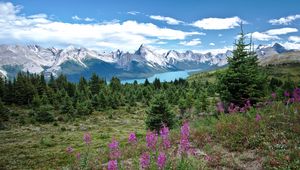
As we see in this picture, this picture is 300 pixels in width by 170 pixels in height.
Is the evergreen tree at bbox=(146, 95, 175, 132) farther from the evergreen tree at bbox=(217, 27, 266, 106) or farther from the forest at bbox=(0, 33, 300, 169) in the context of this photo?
the evergreen tree at bbox=(217, 27, 266, 106)

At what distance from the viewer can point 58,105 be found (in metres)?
67.4

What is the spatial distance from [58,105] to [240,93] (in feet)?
182

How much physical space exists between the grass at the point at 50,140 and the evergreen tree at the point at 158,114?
492 cm

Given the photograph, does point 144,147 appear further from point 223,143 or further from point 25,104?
point 25,104

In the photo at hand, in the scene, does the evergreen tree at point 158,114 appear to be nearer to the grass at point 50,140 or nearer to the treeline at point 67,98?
the grass at point 50,140

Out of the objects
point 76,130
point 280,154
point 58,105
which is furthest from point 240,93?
point 58,105

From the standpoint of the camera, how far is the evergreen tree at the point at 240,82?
2128 centimetres

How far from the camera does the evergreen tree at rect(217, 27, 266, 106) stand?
2128 cm

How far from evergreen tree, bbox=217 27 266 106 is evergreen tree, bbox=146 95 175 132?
Result: 703cm

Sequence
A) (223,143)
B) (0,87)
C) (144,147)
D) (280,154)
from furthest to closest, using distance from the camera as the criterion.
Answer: (0,87)
(144,147)
(223,143)
(280,154)

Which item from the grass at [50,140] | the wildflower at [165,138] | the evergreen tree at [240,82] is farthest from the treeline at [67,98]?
the wildflower at [165,138]

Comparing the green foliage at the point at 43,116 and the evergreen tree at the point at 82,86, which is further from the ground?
the evergreen tree at the point at 82,86

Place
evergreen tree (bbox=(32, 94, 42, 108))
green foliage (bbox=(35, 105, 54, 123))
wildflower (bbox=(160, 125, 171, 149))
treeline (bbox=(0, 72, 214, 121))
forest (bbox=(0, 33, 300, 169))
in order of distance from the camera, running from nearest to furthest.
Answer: wildflower (bbox=(160, 125, 171, 149)) → forest (bbox=(0, 33, 300, 169)) → green foliage (bbox=(35, 105, 54, 123)) → treeline (bbox=(0, 72, 214, 121)) → evergreen tree (bbox=(32, 94, 42, 108))

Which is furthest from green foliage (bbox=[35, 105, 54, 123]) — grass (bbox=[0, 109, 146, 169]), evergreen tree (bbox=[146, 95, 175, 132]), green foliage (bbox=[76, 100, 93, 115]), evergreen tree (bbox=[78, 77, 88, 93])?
evergreen tree (bbox=[146, 95, 175, 132])
